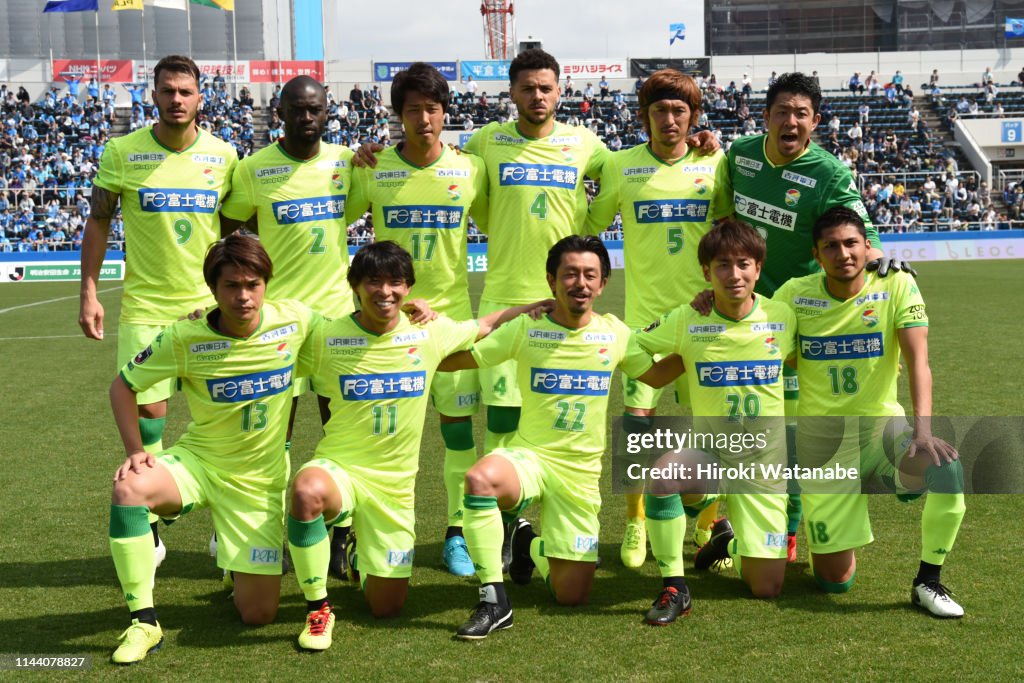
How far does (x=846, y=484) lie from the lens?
4680 millimetres

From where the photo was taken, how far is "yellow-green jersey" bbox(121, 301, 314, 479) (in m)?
4.28

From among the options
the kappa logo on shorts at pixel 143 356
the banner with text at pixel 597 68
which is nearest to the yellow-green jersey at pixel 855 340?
the kappa logo on shorts at pixel 143 356

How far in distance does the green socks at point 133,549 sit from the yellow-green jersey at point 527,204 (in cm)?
218

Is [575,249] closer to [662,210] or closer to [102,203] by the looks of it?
[662,210]

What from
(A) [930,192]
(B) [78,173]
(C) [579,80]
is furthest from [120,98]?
(A) [930,192]

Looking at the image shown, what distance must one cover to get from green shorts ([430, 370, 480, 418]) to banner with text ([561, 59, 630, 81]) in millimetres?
39938

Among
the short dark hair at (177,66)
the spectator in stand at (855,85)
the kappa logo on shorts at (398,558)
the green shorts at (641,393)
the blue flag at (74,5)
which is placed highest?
the blue flag at (74,5)

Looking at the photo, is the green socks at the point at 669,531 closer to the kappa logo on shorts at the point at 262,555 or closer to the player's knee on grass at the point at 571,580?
the player's knee on grass at the point at 571,580

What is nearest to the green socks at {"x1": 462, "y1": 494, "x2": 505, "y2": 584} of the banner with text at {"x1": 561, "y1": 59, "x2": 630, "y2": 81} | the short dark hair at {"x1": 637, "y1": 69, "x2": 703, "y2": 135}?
the short dark hair at {"x1": 637, "y1": 69, "x2": 703, "y2": 135}

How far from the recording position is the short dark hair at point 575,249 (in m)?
4.46

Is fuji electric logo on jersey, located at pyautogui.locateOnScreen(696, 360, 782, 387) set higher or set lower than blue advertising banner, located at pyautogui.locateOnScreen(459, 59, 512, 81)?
lower

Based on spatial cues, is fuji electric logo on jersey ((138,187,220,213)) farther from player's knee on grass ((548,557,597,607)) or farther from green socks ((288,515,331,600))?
player's knee on grass ((548,557,597,607))

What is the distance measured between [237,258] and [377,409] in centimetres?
89

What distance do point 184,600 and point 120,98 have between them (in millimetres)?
39116
